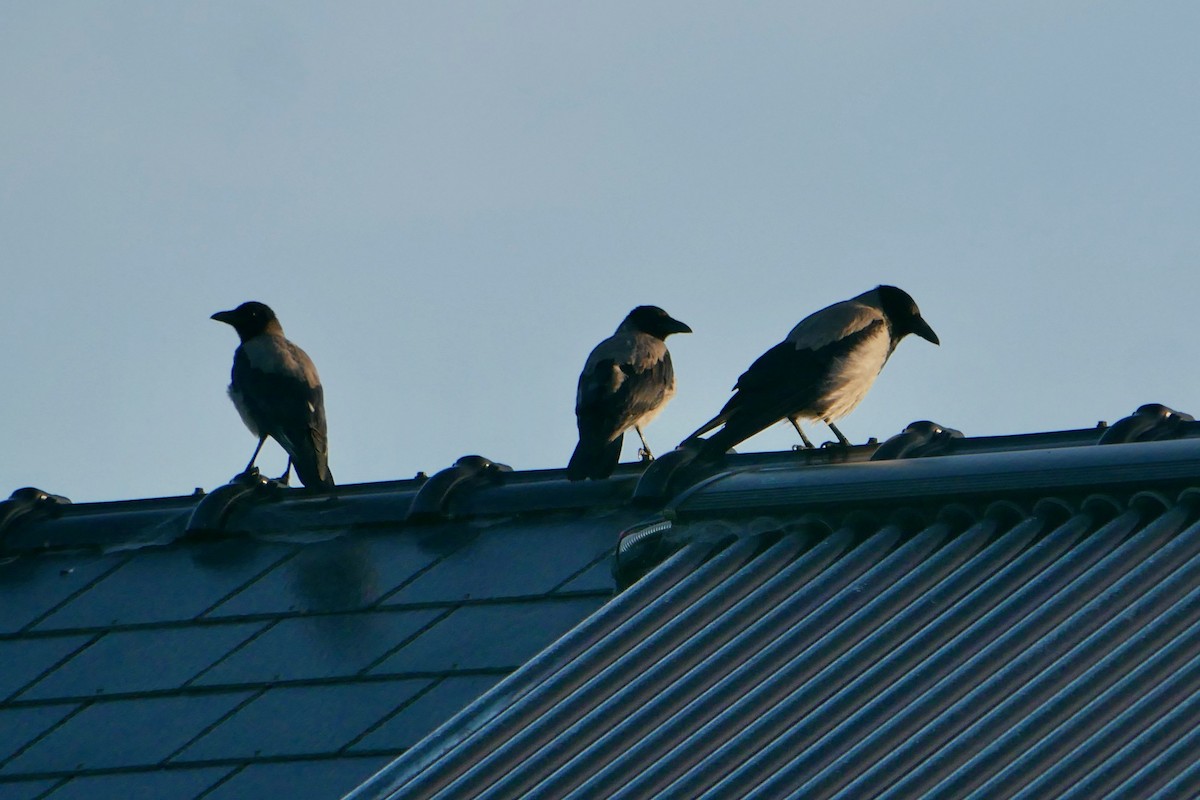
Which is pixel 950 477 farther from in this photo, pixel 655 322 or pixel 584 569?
pixel 655 322

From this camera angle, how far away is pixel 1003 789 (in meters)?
3.89

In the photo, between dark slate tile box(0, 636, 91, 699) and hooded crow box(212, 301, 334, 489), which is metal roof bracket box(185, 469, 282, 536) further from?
hooded crow box(212, 301, 334, 489)

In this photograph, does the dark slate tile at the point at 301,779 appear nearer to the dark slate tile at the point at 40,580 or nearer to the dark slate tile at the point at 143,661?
the dark slate tile at the point at 143,661

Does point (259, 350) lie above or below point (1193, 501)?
above

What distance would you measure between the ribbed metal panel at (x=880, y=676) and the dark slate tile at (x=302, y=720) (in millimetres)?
958

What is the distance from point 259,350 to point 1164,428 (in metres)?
5.99

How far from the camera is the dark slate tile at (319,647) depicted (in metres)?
6.29

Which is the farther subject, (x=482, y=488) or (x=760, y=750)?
(x=482, y=488)

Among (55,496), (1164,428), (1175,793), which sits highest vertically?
(55,496)

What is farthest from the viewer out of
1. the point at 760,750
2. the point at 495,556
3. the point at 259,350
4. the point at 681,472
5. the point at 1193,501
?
the point at 259,350

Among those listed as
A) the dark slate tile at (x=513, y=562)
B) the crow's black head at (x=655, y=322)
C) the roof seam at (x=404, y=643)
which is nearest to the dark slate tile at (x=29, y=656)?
the dark slate tile at (x=513, y=562)

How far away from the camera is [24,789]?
6.03m

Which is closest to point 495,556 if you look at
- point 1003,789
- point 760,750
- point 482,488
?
point 482,488

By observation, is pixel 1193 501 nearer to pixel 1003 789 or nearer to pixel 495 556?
pixel 1003 789
